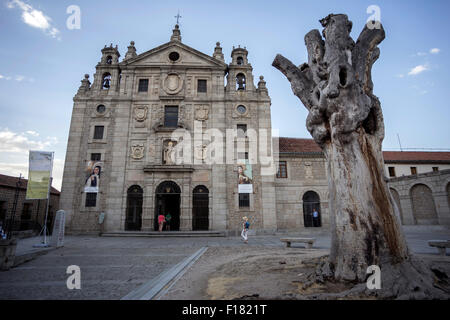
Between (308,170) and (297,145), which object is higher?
(297,145)

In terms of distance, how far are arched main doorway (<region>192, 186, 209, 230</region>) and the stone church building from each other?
0.28 ft

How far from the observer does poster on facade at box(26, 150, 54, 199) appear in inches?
484

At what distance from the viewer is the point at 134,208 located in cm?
1966

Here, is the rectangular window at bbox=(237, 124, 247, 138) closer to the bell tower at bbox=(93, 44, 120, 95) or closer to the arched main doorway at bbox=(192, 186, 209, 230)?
the arched main doorway at bbox=(192, 186, 209, 230)

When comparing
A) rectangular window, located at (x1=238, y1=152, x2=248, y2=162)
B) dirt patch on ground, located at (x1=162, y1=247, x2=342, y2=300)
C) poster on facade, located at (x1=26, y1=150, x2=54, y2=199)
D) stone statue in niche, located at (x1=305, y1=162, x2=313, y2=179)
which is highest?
rectangular window, located at (x1=238, y1=152, x2=248, y2=162)

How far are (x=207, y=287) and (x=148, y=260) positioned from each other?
4.63m

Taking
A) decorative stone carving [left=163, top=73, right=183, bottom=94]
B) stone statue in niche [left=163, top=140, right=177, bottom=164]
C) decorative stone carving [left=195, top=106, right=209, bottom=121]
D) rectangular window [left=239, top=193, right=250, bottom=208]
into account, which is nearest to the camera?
rectangular window [left=239, top=193, right=250, bottom=208]

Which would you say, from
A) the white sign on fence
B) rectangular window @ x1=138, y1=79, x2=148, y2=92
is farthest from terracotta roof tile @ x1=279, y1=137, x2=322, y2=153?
the white sign on fence

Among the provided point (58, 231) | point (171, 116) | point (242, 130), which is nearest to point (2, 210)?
point (58, 231)

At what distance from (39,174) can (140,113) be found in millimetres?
10494

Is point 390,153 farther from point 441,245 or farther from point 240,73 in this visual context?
point 441,245

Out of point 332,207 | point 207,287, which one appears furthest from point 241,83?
point 207,287

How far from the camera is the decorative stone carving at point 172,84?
22.1 metres

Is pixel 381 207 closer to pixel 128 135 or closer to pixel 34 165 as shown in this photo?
pixel 34 165
